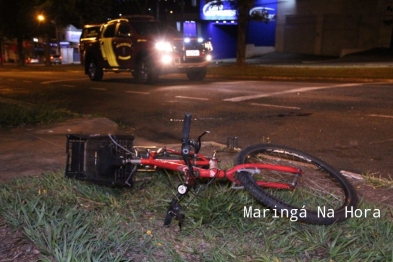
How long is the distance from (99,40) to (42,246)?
16645 mm

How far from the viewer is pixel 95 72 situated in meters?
19.7

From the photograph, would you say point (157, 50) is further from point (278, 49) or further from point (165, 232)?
point (278, 49)

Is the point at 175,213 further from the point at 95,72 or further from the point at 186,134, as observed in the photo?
the point at 95,72

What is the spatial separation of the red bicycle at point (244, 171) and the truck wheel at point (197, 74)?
13.8 m

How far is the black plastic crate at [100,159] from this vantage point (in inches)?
161

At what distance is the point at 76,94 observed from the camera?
14.4m

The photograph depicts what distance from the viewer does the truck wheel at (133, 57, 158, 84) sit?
1672cm

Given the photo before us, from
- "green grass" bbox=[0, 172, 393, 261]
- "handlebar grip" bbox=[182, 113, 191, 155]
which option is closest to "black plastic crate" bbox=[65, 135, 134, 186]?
"green grass" bbox=[0, 172, 393, 261]

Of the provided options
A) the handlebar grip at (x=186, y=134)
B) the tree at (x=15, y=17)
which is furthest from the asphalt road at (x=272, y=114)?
the tree at (x=15, y=17)

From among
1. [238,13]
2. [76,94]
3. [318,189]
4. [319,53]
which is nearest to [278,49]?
[319,53]

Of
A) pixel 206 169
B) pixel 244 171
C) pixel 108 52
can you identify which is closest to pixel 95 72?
pixel 108 52

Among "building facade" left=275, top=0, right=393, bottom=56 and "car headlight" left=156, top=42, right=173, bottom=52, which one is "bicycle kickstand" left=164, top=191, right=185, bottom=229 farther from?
"building facade" left=275, top=0, right=393, bottom=56

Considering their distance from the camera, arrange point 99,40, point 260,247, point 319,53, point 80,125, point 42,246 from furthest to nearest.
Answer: point 319,53
point 99,40
point 80,125
point 260,247
point 42,246

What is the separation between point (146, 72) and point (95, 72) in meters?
3.61
